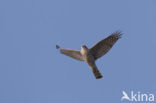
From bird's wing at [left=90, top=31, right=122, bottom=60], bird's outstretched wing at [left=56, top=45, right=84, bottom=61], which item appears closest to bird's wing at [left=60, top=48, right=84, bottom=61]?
bird's outstretched wing at [left=56, top=45, right=84, bottom=61]

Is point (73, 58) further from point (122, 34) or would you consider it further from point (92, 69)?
point (122, 34)

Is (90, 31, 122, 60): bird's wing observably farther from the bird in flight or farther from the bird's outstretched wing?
the bird's outstretched wing

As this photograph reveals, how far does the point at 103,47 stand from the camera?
18109 mm

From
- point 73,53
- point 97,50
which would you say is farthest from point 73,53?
point 97,50

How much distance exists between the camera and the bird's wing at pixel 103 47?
59.3 feet

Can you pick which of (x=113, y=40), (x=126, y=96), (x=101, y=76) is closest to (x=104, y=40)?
(x=113, y=40)

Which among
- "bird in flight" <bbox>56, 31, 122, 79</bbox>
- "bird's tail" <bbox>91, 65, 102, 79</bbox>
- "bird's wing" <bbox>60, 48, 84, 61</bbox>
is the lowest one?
"bird's tail" <bbox>91, 65, 102, 79</bbox>

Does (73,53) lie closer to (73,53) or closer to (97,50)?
(73,53)

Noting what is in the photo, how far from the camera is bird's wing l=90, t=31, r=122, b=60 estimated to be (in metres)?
18.1

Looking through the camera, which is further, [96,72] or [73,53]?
[73,53]

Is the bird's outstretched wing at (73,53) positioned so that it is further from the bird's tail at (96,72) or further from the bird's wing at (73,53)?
the bird's tail at (96,72)

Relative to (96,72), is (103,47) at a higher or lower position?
higher

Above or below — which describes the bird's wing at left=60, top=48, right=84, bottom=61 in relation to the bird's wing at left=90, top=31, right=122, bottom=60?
above

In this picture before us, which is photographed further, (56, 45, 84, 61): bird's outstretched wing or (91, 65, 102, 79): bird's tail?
(56, 45, 84, 61): bird's outstretched wing
